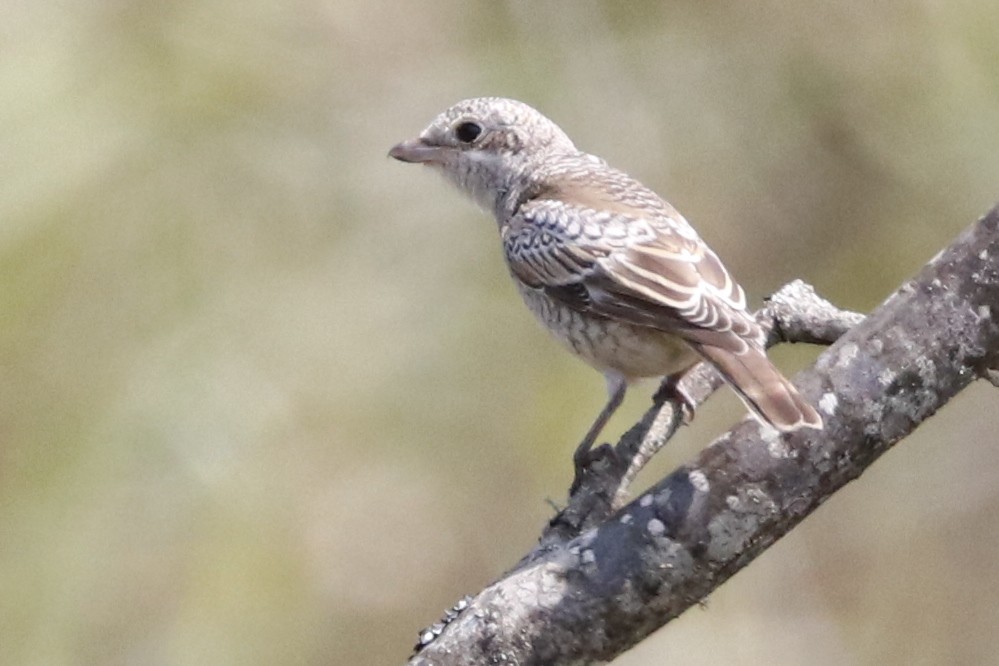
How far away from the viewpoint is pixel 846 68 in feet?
20.3

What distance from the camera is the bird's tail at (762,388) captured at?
285 cm

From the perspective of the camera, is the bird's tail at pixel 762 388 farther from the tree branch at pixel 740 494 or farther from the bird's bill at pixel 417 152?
the bird's bill at pixel 417 152

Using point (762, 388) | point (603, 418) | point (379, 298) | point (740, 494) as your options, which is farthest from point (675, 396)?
point (379, 298)

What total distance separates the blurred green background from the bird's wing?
1.66 metres

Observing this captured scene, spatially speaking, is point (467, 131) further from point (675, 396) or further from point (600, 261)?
point (675, 396)

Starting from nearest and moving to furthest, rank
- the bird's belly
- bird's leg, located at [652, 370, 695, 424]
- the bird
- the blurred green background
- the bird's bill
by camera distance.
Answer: the bird → the bird's belly → bird's leg, located at [652, 370, 695, 424] → the bird's bill → the blurred green background

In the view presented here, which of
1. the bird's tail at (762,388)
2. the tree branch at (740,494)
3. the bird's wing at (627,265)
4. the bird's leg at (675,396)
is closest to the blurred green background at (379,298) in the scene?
the bird's wing at (627,265)

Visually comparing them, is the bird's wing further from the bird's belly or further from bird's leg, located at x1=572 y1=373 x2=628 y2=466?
bird's leg, located at x1=572 y1=373 x2=628 y2=466

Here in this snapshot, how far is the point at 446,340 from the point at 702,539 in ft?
11.1

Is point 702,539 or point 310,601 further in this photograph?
point 310,601

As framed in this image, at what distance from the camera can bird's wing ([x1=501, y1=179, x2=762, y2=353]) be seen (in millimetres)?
3592

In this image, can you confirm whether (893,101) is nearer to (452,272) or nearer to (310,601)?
(452,272)

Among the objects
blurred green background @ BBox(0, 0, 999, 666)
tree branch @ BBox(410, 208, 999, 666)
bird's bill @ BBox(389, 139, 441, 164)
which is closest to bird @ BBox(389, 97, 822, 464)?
bird's bill @ BBox(389, 139, 441, 164)

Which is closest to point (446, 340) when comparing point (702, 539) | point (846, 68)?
point (846, 68)
